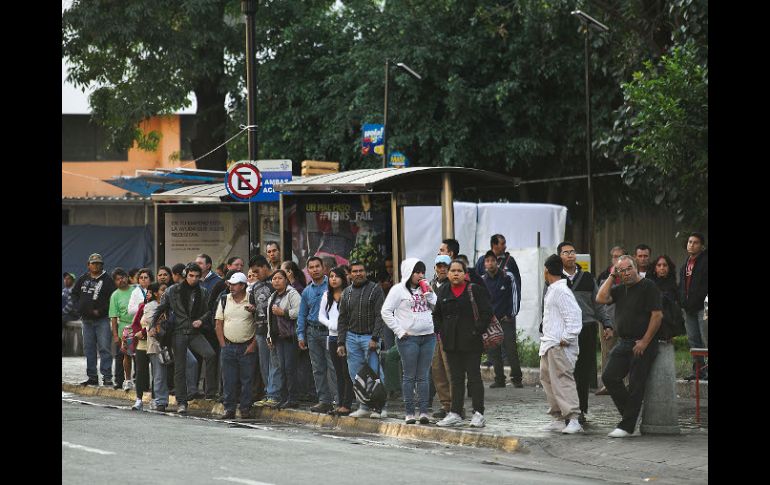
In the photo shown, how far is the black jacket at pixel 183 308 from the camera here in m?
17.8

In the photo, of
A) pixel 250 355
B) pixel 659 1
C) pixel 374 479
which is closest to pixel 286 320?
pixel 250 355

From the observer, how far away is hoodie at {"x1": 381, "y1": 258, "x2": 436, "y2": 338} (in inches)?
596

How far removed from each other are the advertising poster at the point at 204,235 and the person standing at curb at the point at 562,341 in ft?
28.7

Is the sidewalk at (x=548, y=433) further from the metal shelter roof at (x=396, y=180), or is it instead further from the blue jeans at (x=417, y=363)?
the metal shelter roof at (x=396, y=180)

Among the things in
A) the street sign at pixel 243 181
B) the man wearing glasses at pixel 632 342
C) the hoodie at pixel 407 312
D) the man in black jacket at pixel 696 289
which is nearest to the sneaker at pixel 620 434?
the man wearing glasses at pixel 632 342

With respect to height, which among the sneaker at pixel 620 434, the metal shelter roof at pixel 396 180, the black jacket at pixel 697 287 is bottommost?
the sneaker at pixel 620 434

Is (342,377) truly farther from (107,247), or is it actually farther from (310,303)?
(107,247)

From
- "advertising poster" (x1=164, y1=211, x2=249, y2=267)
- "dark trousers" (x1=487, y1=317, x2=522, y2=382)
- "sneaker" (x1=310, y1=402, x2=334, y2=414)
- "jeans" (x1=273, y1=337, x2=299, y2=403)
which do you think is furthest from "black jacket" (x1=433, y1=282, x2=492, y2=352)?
"advertising poster" (x1=164, y1=211, x2=249, y2=267)

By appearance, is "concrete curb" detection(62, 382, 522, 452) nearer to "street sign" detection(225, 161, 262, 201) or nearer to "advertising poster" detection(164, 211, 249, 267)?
"street sign" detection(225, 161, 262, 201)

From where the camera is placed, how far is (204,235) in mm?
22297

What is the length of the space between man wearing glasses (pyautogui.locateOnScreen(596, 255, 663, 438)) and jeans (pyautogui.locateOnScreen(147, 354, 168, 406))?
21.0 feet

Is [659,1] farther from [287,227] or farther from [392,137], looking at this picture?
[392,137]

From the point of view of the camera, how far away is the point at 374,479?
35.4ft

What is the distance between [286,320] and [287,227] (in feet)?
10.1
